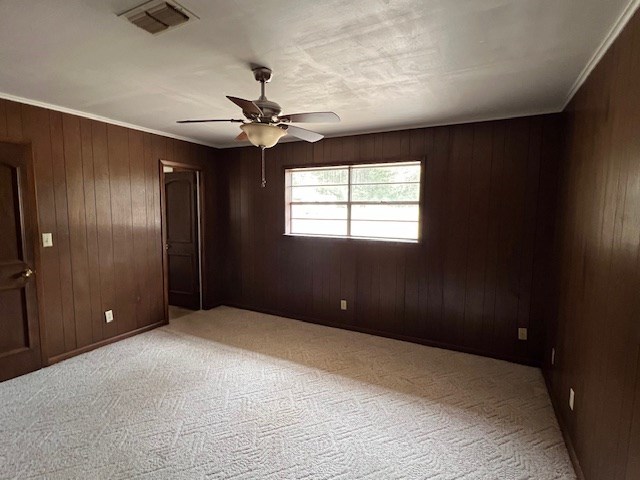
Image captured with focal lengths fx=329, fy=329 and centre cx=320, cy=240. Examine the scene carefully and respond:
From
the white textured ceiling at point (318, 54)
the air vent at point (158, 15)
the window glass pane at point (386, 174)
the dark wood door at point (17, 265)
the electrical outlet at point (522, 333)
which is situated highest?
the white textured ceiling at point (318, 54)

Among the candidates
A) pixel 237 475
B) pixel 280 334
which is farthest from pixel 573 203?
pixel 280 334

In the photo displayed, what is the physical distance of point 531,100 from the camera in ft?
9.11

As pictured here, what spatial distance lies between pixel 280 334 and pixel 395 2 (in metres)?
3.49

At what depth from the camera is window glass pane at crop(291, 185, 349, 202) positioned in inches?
166

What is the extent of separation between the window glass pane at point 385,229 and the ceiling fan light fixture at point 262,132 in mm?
2057

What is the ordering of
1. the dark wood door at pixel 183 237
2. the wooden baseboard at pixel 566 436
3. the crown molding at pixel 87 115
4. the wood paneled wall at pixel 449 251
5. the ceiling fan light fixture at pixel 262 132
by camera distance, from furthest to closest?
1. the dark wood door at pixel 183 237
2. the wood paneled wall at pixel 449 251
3. the crown molding at pixel 87 115
4. the ceiling fan light fixture at pixel 262 132
5. the wooden baseboard at pixel 566 436

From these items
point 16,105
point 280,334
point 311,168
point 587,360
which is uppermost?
point 16,105

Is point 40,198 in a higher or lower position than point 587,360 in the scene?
higher

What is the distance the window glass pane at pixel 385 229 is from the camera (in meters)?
3.83

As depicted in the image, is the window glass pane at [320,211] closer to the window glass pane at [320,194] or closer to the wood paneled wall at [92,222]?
the window glass pane at [320,194]

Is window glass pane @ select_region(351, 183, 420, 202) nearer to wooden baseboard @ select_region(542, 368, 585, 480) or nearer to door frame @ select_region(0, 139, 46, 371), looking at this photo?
wooden baseboard @ select_region(542, 368, 585, 480)

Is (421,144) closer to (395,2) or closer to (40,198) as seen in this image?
(395,2)

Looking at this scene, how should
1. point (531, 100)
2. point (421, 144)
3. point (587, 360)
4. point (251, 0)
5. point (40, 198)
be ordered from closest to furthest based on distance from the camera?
point (251, 0)
point (587, 360)
point (531, 100)
point (40, 198)
point (421, 144)

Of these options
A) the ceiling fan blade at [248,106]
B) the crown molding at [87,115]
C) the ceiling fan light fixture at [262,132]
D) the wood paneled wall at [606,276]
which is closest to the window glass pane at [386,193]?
the wood paneled wall at [606,276]
